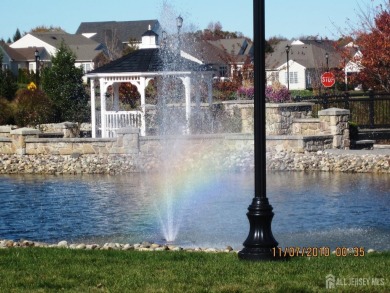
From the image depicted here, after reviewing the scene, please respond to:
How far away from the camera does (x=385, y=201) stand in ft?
56.4

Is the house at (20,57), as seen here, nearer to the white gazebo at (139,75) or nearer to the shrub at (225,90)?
the shrub at (225,90)

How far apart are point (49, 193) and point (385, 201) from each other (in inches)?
298

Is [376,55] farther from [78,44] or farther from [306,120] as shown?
[78,44]

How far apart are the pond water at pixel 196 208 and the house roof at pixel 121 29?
7505 cm

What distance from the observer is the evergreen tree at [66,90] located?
37.4 metres

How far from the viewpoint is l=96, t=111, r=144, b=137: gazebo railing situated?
2925 centimetres

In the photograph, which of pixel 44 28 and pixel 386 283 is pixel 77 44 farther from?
pixel 386 283

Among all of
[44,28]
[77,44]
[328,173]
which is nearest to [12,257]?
[328,173]

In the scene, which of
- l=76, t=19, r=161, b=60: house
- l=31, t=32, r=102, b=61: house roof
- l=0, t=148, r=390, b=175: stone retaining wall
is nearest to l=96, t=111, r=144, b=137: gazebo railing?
l=0, t=148, r=390, b=175: stone retaining wall

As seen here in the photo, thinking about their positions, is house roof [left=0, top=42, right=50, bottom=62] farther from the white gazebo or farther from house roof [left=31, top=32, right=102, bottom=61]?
the white gazebo

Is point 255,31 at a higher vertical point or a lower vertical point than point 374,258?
higher

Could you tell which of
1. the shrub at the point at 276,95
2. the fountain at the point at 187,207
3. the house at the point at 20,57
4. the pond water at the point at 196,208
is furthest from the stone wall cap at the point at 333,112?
the house at the point at 20,57

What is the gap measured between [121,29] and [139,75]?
74.0 m

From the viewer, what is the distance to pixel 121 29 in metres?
102
